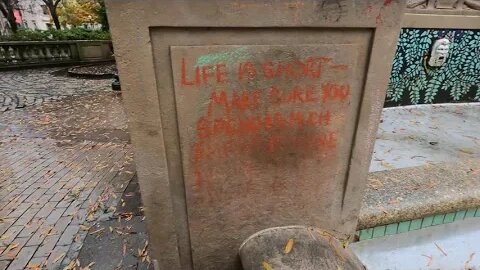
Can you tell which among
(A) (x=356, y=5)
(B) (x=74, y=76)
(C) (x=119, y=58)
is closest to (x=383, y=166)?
(A) (x=356, y=5)

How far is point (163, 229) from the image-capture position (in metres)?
2.38

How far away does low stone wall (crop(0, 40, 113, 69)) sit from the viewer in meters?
14.7

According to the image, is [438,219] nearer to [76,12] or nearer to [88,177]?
[88,177]

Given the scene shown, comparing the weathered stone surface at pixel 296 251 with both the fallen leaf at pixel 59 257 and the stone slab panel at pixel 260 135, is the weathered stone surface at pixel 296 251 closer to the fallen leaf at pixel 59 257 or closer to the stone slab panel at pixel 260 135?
the stone slab panel at pixel 260 135

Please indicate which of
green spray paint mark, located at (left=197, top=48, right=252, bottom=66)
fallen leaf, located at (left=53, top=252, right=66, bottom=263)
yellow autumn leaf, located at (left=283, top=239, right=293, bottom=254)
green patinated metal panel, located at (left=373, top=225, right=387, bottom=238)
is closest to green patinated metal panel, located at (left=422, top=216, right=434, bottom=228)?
green patinated metal panel, located at (left=373, top=225, right=387, bottom=238)

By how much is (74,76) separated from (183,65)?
14.1 metres

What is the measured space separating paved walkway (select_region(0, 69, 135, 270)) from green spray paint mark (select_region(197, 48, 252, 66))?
259 cm

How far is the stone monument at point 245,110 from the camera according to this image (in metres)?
1.87

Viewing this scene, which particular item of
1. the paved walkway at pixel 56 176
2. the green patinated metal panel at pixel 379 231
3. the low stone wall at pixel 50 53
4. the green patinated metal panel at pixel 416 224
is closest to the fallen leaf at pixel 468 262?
the green patinated metal panel at pixel 416 224

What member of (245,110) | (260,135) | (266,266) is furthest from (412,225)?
(245,110)

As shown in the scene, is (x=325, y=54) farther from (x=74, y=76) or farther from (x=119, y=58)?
(x=74, y=76)

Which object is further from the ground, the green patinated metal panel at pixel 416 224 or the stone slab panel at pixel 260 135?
the stone slab panel at pixel 260 135

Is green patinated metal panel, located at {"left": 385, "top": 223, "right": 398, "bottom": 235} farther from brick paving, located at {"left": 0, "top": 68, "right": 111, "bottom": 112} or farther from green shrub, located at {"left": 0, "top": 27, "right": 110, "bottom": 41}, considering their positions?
green shrub, located at {"left": 0, "top": 27, "right": 110, "bottom": 41}

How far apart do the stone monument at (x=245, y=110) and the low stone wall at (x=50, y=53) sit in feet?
54.3
